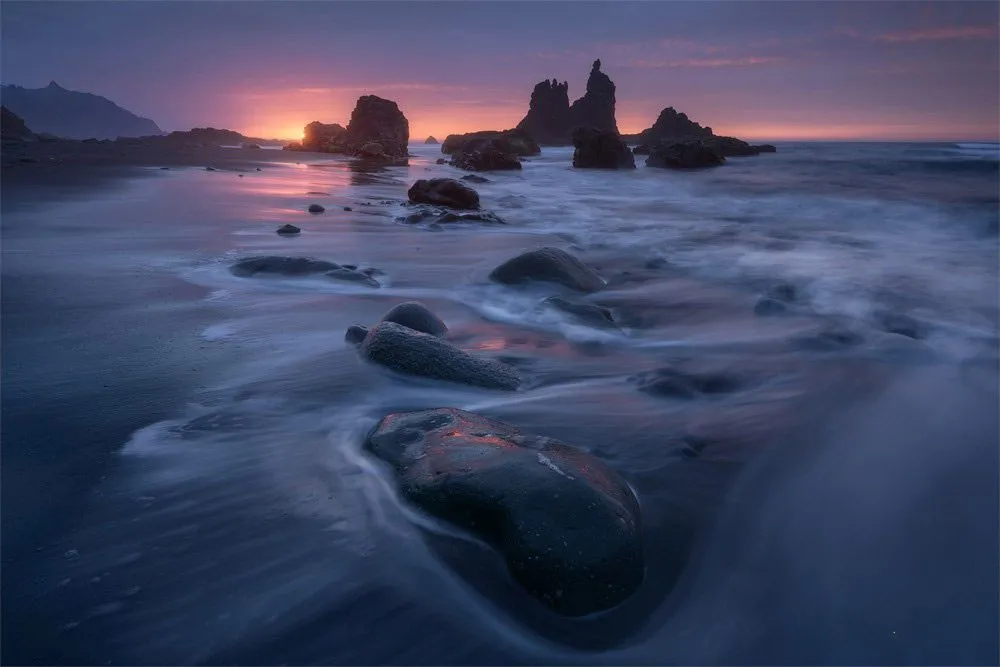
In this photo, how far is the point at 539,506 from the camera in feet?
6.55

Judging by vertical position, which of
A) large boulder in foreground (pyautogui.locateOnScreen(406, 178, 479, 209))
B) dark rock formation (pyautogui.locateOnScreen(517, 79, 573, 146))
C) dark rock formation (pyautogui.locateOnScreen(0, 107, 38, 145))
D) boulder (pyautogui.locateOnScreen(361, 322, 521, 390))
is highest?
dark rock formation (pyautogui.locateOnScreen(517, 79, 573, 146))

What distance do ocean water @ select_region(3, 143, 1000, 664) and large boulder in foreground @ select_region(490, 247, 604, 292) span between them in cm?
25

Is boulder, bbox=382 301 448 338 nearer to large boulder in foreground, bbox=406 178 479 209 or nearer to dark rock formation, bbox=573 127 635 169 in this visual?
large boulder in foreground, bbox=406 178 479 209

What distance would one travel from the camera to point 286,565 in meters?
1.99

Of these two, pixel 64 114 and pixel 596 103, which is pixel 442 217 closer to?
pixel 596 103

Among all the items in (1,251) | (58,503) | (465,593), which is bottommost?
(465,593)

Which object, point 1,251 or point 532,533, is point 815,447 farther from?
point 1,251

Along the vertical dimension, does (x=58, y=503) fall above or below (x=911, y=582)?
above

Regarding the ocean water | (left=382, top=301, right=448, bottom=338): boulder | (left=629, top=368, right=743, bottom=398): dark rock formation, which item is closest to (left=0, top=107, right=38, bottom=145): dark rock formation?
the ocean water

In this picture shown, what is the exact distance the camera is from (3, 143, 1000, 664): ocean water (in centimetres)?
181

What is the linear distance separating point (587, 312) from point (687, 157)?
1336 inches

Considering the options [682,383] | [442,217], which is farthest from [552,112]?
[682,383]

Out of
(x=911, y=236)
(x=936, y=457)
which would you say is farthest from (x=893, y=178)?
(x=936, y=457)

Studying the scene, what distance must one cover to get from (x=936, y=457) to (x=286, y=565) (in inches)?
124
